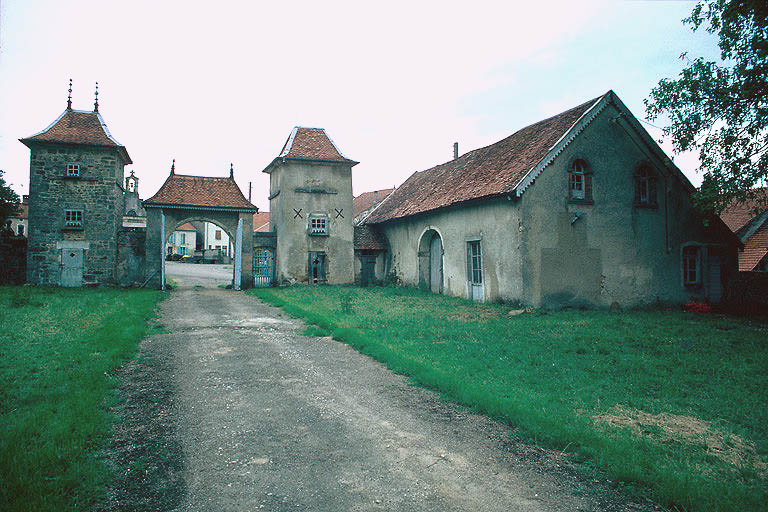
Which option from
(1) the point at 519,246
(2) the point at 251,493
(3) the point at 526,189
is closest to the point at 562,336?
(1) the point at 519,246

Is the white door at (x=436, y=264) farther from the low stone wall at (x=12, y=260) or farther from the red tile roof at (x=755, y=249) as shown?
the low stone wall at (x=12, y=260)

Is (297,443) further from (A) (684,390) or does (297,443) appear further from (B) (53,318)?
(B) (53,318)

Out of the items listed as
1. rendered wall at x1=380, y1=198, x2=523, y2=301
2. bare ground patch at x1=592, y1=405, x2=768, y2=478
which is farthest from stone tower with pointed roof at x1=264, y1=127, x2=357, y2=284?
bare ground patch at x1=592, y1=405, x2=768, y2=478

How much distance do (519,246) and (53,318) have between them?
532 inches

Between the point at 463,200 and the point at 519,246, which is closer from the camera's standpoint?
the point at 519,246

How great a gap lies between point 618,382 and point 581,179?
11.1 metres

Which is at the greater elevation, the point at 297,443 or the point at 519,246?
the point at 519,246

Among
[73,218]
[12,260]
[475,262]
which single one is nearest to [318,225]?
[475,262]

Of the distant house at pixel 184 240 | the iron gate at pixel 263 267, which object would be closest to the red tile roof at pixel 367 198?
the iron gate at pixel 263 267

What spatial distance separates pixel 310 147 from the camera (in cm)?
2694

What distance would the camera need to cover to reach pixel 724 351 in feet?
32.2

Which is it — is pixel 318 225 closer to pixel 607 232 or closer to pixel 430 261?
pixel 430 261

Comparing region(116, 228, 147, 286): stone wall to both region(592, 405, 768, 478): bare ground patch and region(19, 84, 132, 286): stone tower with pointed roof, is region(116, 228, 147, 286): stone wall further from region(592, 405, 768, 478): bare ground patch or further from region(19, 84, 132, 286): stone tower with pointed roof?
region(592, 405, 768, 478): bare ground patch

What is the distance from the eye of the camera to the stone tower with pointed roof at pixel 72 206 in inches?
907
